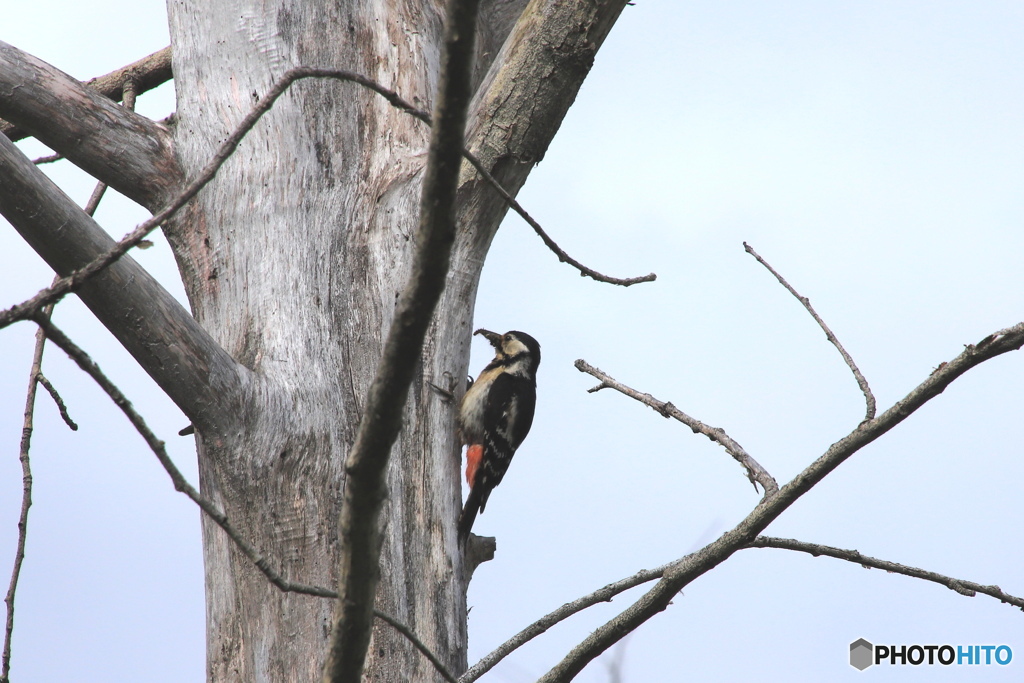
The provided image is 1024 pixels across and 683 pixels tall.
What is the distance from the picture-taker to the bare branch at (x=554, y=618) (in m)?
1.82

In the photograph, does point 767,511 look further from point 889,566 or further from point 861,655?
point 861,655

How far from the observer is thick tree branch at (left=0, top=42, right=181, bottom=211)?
7.55 feet

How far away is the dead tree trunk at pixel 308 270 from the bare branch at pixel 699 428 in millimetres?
420

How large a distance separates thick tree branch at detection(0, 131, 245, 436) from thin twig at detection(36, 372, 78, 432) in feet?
2.20

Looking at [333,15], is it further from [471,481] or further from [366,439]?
[471,481]

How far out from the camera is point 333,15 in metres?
2.72

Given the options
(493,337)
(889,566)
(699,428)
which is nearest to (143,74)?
(493,337)

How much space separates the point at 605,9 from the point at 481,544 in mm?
1603

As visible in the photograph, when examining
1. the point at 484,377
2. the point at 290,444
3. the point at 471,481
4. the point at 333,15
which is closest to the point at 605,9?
the point at 333,15

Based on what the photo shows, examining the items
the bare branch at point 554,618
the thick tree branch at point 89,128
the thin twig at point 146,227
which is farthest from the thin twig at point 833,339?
the thick tree branch at point 89,128

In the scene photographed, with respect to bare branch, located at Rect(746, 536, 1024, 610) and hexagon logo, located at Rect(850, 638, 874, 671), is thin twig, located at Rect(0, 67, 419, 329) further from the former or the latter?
hexagon logo, located at Rect(850, 638, 874, 671)

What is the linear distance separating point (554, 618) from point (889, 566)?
2.22 ft

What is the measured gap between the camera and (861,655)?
334 cm

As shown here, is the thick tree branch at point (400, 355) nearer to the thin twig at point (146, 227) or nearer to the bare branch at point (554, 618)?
the thin twig at point (146, 227)
